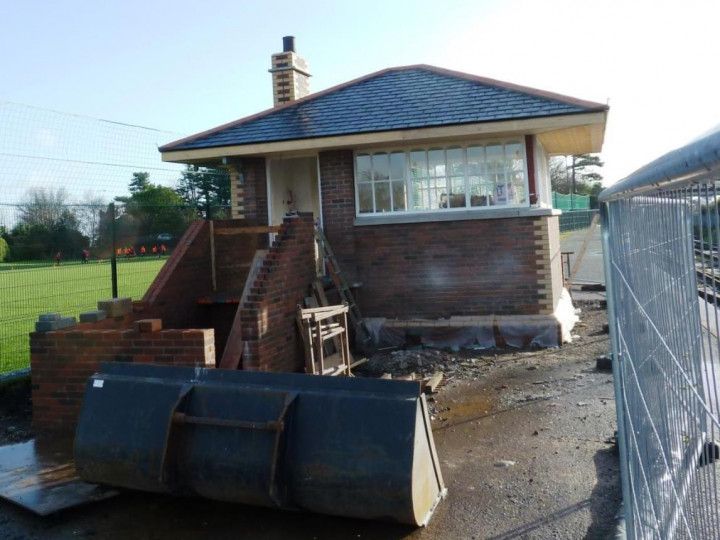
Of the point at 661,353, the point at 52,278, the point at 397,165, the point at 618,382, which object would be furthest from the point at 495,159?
the point at 661,353

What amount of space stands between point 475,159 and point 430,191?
91 centimetres

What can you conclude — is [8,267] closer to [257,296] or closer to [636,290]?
[257,296]

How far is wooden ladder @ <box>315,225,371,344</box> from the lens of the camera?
1145 cm

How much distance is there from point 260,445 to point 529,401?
4286mm

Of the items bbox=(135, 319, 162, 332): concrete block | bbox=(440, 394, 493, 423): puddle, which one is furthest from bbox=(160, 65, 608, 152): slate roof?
bbox=(135, 319, 162, 332): concrete block

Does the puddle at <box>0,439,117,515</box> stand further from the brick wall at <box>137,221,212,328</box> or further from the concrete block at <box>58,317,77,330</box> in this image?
the brick wall at <box>137,221,212,328</box>

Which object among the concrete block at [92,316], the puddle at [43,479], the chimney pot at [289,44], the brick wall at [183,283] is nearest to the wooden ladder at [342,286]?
the brick wall at [183,283]

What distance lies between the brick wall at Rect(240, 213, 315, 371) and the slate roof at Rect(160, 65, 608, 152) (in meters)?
2.50

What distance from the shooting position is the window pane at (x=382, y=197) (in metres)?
12.1

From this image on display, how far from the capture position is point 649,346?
119 inches

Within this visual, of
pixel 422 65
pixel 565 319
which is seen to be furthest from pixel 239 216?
pixel 565 319

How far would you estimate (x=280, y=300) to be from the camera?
902 cm

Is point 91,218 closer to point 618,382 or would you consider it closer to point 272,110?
point 272,110

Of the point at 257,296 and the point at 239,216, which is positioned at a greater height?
the point at 239,216
